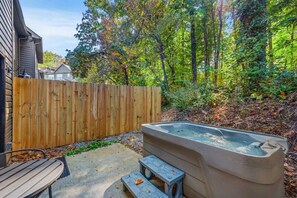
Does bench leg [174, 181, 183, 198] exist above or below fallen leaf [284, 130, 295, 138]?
below

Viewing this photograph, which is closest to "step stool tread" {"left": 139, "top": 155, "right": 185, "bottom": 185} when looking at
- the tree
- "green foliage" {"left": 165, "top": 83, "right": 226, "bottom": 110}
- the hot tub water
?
the hot tub water

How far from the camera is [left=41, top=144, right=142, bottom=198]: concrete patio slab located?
87.5 inches

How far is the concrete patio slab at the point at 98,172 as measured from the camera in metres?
2.22

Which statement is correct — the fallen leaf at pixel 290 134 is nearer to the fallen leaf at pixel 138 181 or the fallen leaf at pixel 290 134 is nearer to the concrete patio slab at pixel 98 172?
the fallen leaf at pixel 138 181

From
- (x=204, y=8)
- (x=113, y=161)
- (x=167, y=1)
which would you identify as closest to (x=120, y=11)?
(x=167, y=1)

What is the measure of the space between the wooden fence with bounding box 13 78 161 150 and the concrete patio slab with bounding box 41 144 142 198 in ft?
2.64

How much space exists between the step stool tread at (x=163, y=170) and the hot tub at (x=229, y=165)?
2.6 inches

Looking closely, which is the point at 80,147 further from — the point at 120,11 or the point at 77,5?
the point at 77,5

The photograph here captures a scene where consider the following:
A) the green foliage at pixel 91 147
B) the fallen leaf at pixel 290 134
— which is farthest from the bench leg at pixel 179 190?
the green foliage at pixel 91 147

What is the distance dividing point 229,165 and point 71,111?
11.8 feet

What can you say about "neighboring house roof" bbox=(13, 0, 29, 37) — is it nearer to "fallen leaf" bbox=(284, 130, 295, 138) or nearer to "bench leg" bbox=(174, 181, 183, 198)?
"bench leg" bbox=(174, 181, 183, 198)

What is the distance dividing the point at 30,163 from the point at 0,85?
1649 millimetres

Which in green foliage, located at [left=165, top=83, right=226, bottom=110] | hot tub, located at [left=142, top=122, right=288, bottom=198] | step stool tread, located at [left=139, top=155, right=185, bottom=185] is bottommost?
step stool tread, located at [left=139, top=155, right=185, bottom=185]

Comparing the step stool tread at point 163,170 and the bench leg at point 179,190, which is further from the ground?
the step stool tread at point 163,170
